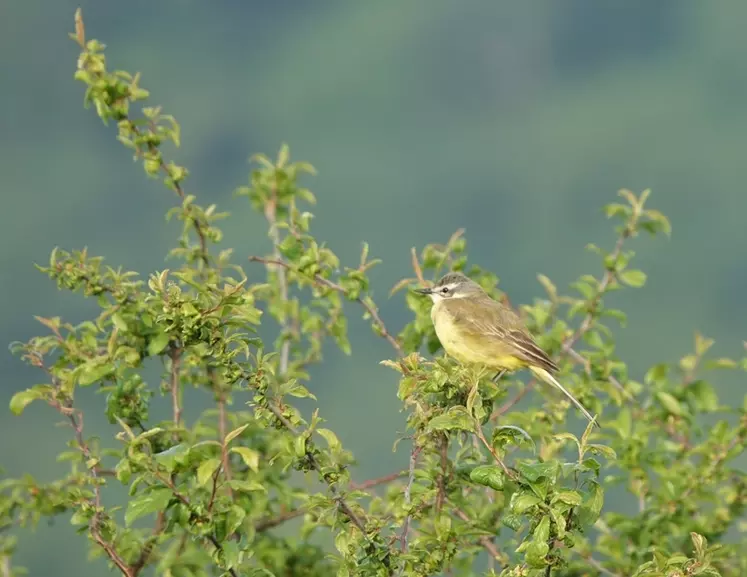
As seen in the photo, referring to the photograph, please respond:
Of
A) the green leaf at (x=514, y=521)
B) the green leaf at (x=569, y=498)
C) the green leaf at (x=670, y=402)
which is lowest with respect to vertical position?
the green leaf at (x=569, y=498)

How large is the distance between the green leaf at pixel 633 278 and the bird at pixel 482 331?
18.7 inches

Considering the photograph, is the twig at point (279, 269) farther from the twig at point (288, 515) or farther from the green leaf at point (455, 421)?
the green leaf at point (455, 421)

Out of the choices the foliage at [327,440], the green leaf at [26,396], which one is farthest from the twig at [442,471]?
the green leaf at [26,396]

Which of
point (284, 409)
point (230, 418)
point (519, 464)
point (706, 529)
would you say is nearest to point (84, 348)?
point (230, 418)

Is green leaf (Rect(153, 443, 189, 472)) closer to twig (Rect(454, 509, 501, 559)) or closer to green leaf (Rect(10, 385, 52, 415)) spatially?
green leaf (Rect(10, 385, 52, 415))

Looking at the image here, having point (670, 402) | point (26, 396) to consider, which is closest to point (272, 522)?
point (26, 396)

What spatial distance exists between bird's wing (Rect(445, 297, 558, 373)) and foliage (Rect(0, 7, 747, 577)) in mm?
Answer: 86

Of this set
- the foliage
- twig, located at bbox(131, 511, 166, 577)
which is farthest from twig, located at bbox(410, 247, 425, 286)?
twig, located at bbox(131, 511, 166, 577)

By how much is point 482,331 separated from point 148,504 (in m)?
2.53

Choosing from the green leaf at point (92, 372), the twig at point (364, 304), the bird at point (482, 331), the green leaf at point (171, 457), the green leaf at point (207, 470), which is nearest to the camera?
the green leaf at point (207, 470)

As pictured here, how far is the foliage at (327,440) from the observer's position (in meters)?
2.74

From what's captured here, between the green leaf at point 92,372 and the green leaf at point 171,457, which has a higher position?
the green leaf at point 92,372

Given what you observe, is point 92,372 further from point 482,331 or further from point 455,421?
point 482,331

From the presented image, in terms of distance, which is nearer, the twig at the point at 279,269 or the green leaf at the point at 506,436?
the green leaf at the point at 506,436
